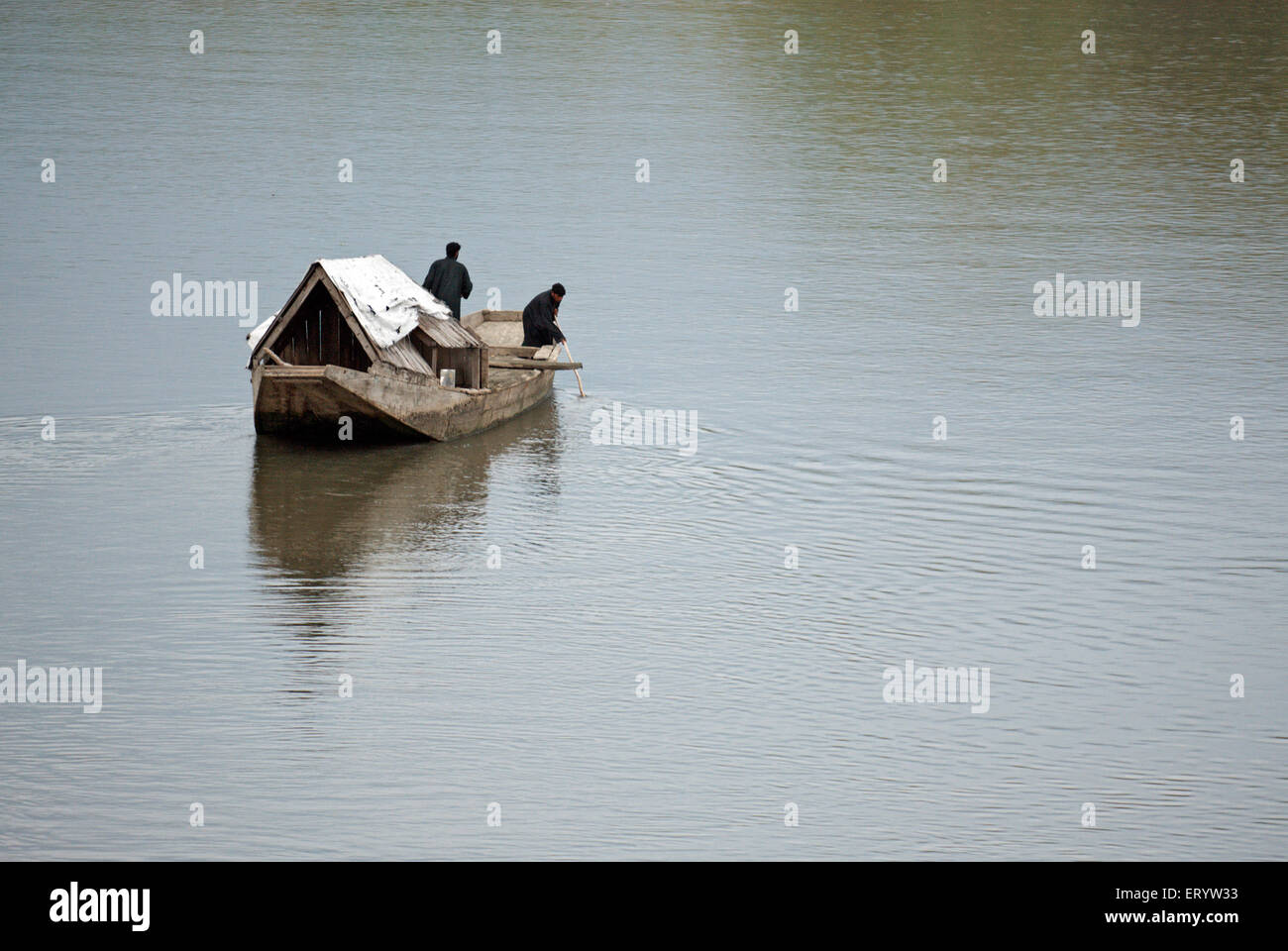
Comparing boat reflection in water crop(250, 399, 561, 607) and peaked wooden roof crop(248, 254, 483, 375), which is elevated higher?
peaked wooden roof crop(248, 254, 483, 375)

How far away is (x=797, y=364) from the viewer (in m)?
28.2

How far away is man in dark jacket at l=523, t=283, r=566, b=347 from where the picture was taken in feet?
82.6

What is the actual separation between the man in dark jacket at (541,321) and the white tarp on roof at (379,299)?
209 cm

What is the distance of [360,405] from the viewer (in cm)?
2148

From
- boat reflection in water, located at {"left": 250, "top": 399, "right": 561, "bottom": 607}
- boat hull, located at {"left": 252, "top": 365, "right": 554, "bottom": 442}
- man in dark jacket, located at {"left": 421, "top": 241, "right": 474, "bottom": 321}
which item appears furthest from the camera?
man in dark jacket, located at {"left": 421, "top": 241, "right": 474, "bottom": 321}

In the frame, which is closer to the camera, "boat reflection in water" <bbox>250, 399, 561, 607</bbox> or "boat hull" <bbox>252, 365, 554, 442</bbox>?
"boat reflection in water" <bbox>250, 399, 561, 607</bbox>

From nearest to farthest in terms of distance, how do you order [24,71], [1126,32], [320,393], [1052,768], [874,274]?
[1052,768] < [320,393] < [874,274] < [24,71] < [1126,32]

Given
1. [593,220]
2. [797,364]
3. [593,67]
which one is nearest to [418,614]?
[797,364]

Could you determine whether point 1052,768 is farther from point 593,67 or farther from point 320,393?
point 593,67

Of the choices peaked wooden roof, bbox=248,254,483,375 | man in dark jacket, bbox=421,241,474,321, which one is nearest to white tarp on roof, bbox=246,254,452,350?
peaked wooden roof, bbox=248,254,483,375

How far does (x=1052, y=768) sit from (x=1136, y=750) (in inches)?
31.4

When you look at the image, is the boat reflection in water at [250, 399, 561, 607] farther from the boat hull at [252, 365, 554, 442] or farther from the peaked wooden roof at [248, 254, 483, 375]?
the peaked wooden roof at [248, 254, 483, 375]

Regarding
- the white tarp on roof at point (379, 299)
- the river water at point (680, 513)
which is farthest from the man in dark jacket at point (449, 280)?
the river water at point (680, 513)

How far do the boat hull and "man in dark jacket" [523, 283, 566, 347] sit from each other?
7.68ft
